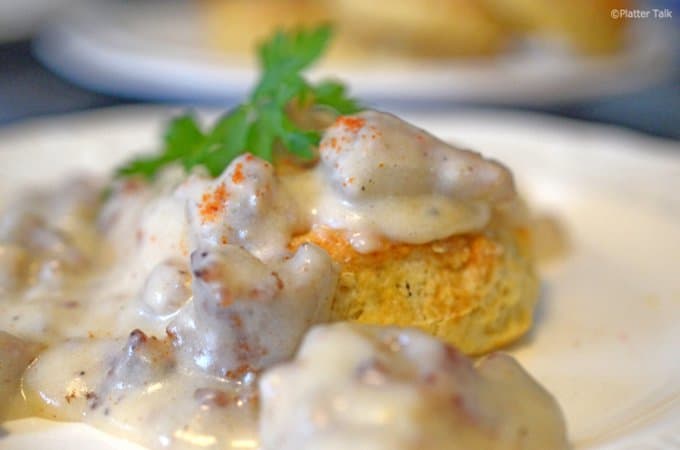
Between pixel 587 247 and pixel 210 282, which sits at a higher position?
pixel 210 282

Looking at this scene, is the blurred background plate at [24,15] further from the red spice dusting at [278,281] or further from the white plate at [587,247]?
the red spice dusting at [278,281]

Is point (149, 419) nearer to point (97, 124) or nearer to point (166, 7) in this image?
point (97, 124)

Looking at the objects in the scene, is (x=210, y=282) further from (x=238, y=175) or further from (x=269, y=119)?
(x=269, y=119)

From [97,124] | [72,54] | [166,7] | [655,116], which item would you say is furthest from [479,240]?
[166,7]

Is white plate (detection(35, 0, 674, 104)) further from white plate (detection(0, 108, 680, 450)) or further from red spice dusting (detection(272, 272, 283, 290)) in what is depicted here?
red spice dusting (detection(272, 272, 283, 290))

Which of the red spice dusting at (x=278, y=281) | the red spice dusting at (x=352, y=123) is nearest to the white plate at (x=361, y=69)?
the red spice dusting at (x=352, y=123)

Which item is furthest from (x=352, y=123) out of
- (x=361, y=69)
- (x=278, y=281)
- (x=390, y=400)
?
(x=361, y=69)
